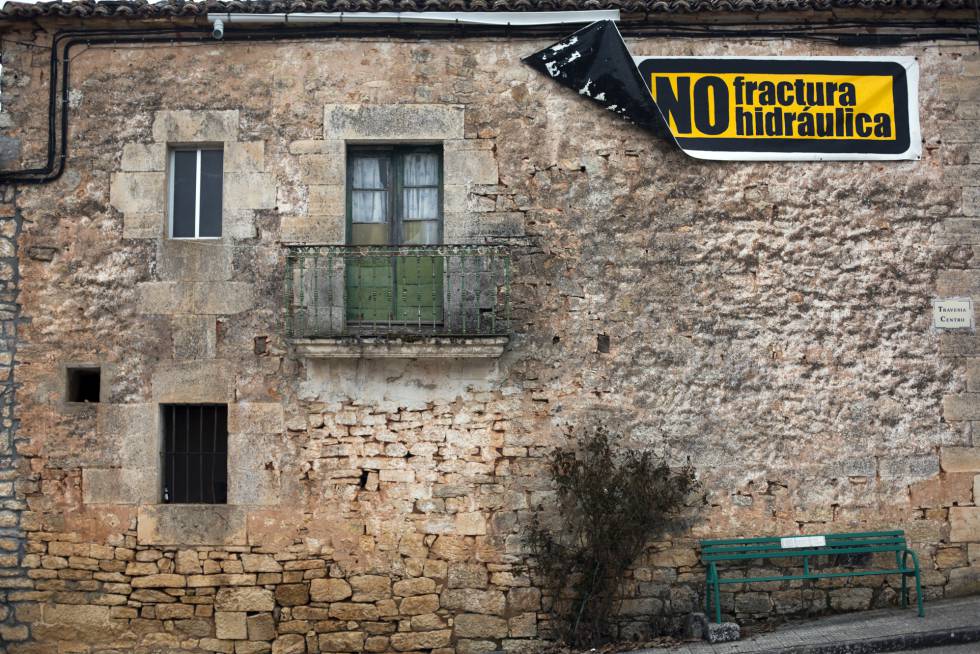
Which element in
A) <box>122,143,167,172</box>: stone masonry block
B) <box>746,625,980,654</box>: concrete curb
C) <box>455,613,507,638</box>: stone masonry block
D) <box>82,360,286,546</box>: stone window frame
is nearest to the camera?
<box>746,625,980,654</box>: concrete curb

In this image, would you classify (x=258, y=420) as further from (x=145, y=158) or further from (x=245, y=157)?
(x=145, y=158)

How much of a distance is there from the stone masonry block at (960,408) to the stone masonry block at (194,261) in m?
5.77

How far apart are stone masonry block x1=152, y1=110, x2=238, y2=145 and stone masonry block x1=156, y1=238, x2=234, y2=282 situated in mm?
833

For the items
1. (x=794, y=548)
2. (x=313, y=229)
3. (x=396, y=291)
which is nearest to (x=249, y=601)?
(x=396, y=291)

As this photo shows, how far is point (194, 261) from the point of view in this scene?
302 inches

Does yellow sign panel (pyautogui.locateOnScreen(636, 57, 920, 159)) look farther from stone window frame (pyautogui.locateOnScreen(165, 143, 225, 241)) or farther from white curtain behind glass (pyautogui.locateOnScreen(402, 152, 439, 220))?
stone window frame (pyautogui.locateOnScreen(165, 143, 225, 241))

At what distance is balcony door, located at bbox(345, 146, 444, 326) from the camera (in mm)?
7609

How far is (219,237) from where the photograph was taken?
776 centimetres

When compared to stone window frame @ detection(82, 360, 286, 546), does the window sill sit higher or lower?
higher

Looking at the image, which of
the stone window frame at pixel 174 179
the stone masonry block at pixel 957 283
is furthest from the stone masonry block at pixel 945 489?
the stone window frame at pixel 174 179

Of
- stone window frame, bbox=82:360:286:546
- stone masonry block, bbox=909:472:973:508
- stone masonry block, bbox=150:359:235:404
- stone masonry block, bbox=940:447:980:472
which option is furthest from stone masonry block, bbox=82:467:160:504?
stone masonry block, bbox=940:447:980:472

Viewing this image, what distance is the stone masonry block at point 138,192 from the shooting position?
7703mm

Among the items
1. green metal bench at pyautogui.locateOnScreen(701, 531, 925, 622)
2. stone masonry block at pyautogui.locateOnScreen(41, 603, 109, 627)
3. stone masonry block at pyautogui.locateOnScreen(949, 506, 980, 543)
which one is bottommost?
stone masonry block at pyautogui.locateOnScreen(41, 603, 109, 627)

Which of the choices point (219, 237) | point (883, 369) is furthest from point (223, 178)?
point (883, 369)
